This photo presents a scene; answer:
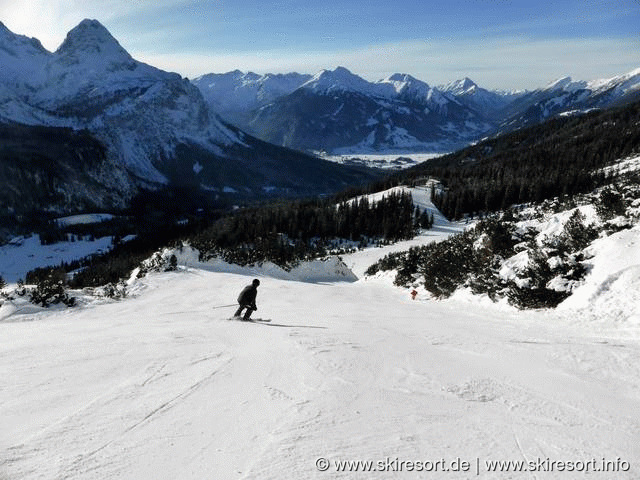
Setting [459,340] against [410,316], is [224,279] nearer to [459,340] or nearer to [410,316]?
[410,316]

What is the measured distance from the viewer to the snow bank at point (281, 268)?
4041 cm

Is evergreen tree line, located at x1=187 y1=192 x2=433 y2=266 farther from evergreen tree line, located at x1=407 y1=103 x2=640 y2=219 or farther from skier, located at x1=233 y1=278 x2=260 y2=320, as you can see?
skier, located at x1=233 y1=278 x2=260 y2=320

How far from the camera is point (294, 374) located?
27.7 ft

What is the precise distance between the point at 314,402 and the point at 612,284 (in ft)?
39.6

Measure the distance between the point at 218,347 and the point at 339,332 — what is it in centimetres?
376

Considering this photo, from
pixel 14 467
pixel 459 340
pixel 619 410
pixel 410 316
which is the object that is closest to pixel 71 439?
pixel 14 467

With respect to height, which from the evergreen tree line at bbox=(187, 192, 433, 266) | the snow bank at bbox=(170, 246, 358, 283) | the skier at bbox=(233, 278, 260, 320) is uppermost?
the skier at bbox=(233, 278, 260, 320)

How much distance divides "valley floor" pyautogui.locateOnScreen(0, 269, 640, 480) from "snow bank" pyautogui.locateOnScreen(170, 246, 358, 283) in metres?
26.8

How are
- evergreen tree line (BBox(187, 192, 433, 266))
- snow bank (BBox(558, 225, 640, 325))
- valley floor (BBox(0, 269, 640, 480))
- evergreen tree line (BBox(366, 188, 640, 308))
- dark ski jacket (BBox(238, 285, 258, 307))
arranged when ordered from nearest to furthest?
valley floor (BBox(0, 269, 640, 480))
snow bank (BBox(558, 225, 640, 325))
dark ski jacket (BBox(238, 285, 258, 307))
evergreen tree line (BBox(366, 188, 640, 308))
evergreen tree line (BBox(187, 192, 433, 266))

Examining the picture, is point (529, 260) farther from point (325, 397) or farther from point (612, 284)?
point (325, 397)

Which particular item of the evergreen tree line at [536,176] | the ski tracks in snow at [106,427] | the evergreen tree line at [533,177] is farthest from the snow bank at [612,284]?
the evergreen tree line at [533,177]

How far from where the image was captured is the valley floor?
17.3ft

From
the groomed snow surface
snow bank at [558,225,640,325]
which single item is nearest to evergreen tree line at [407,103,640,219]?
snow bank at [558,225,640,325]

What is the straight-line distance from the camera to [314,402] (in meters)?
6.96
